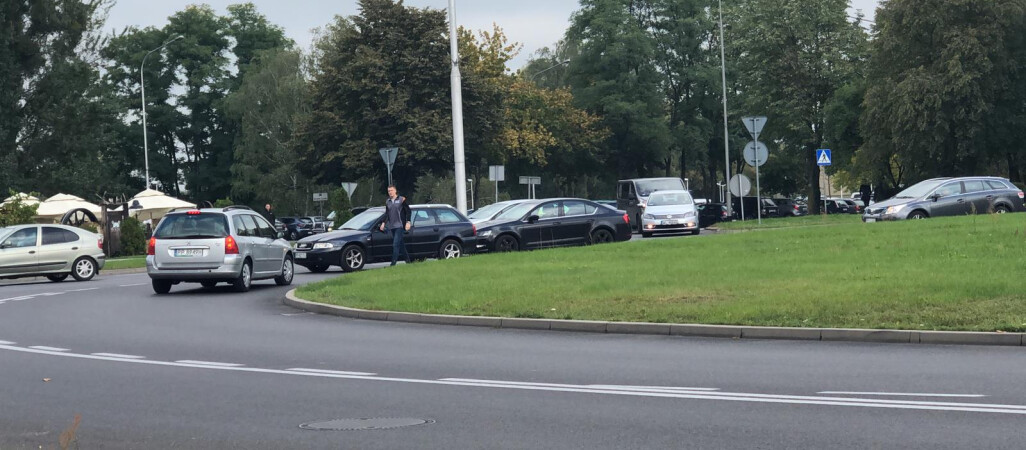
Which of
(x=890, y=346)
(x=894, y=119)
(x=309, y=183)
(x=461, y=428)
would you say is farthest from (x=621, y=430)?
(x=309, y=183)

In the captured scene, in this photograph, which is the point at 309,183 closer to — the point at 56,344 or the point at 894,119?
the point at 894,119

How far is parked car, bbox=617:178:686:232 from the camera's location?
48844mm

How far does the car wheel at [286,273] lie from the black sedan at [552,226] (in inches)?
230

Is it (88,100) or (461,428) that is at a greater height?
(88,100)

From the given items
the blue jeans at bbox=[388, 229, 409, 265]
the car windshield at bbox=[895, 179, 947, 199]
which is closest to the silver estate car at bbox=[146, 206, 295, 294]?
the blue jeans at bbox=[388, 229, 409, 265]

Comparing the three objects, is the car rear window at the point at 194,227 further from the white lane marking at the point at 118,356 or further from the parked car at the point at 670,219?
the parked car at the point at 670,219

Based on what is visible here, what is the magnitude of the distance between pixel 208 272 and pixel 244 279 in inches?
32.3

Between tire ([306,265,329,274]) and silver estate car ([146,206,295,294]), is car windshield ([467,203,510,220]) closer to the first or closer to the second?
tire ([306,265,329,274])

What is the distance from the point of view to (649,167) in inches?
3113

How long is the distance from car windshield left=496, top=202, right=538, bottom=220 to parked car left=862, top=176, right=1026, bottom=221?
1090 cm

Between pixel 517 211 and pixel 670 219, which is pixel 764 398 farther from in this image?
pixel 670 219

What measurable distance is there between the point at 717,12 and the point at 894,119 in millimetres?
22368

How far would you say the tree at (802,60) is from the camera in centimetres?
6912

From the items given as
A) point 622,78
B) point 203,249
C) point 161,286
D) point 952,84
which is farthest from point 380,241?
point 622,78
